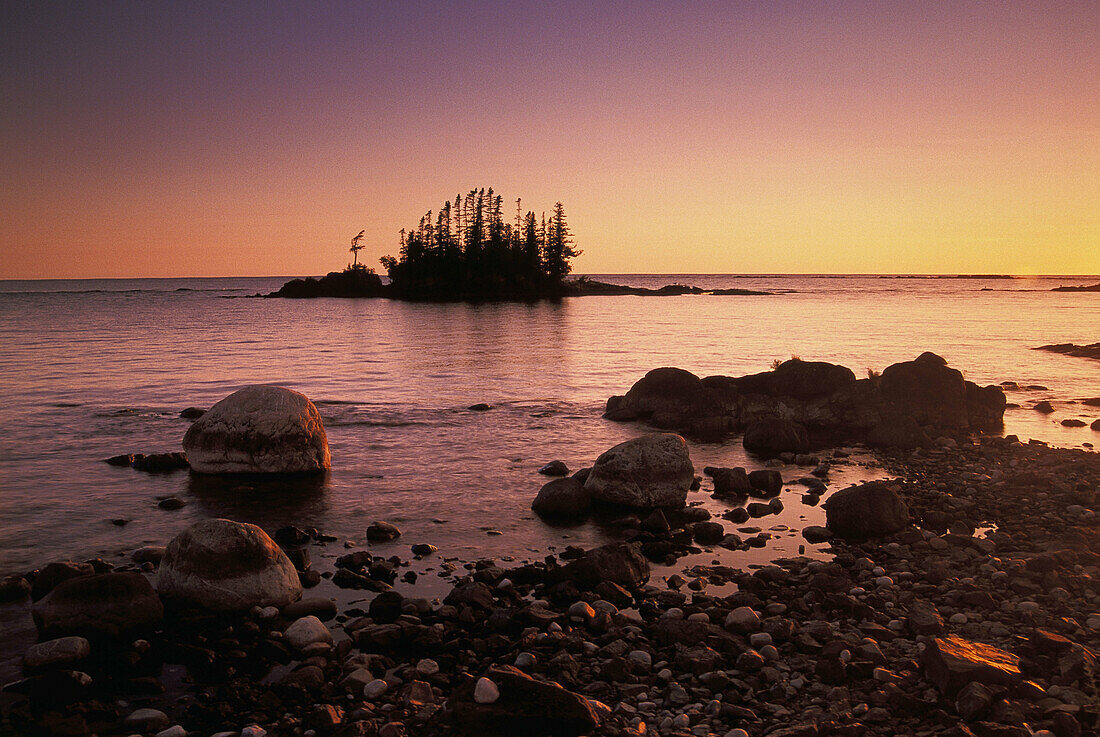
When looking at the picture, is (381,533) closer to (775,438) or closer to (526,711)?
(526,711)

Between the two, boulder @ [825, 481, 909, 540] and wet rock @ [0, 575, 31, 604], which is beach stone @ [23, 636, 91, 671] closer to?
wet rock @ [0, 575, 31, 604]

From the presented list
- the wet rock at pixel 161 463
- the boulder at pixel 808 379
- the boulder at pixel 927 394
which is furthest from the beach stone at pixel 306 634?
the boulder at pixel 808 379

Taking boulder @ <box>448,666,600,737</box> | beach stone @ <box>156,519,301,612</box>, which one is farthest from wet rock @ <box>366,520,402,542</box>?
boulder @ <box>448,666,600,737</box>

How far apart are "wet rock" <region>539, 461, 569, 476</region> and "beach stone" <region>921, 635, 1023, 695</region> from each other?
30.5ft

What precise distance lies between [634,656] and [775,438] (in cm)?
1189

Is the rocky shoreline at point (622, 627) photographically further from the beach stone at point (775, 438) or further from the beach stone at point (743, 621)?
Answer: the beach stone at point (775, 438)

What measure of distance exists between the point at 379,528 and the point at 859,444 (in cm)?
1346

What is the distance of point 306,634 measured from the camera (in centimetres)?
762

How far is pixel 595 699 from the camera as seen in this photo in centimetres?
643

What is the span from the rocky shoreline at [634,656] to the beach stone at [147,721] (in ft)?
0.05

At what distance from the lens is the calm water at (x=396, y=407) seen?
481 inches

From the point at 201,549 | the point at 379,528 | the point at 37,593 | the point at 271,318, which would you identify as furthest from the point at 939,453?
the point at 271,318

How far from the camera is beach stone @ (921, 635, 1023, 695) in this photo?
6129mm

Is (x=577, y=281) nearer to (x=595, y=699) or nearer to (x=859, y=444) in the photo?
(x=859, y=444)
